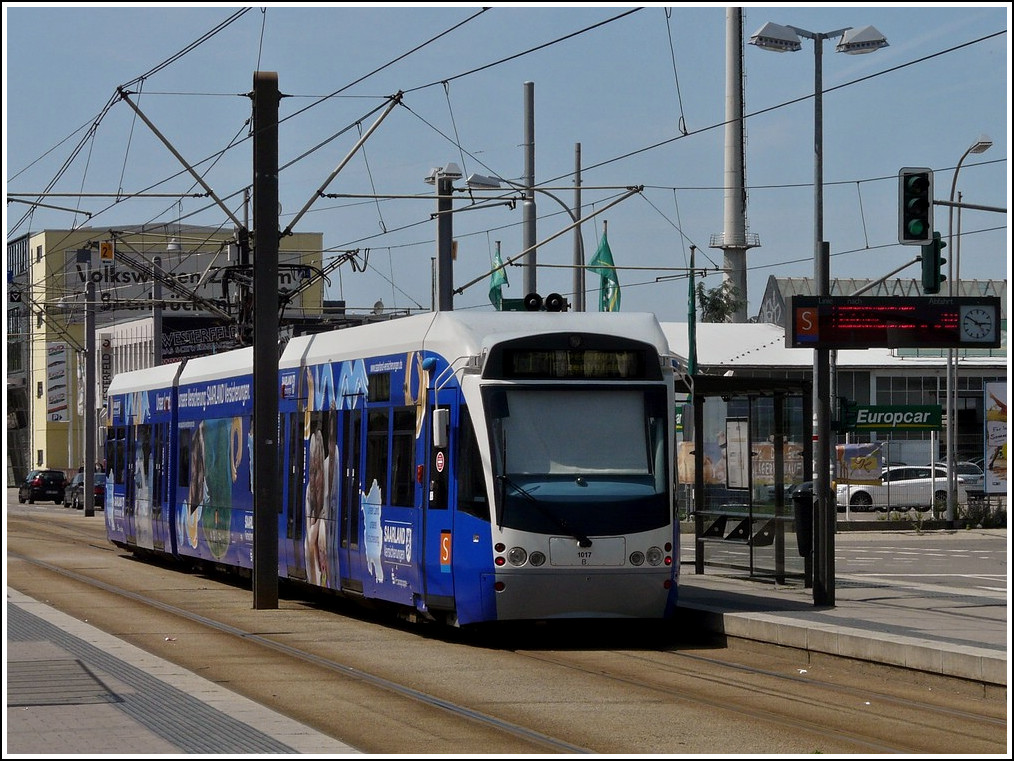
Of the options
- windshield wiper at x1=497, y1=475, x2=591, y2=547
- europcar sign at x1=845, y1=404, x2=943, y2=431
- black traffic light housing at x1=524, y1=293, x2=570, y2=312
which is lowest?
windshield wiper at x1=497, y1=475, x2=591, y2=547

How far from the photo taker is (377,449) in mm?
17766

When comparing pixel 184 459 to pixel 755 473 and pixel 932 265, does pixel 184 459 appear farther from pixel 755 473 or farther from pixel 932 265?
pixel 932 265

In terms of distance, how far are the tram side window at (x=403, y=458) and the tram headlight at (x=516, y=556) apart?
5.33ft

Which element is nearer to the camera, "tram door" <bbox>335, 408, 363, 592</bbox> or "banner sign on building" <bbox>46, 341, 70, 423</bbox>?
"tram door" <bbox>335, 408, 363, 592</bbox>

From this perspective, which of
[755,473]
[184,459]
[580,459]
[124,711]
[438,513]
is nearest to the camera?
[124,711]

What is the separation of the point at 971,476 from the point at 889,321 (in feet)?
135

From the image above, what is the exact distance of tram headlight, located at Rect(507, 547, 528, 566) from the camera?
15.2 m

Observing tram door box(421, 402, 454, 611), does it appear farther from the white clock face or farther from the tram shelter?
the white clock face

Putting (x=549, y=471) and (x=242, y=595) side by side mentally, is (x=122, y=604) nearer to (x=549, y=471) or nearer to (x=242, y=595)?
(x=242, y=595)

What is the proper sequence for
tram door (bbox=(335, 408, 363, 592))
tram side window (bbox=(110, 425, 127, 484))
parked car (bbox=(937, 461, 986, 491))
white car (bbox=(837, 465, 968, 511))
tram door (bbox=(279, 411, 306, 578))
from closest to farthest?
1. tram door (bbox=(335, 408, 363, 592))
2. tram door (bbox=(279, 411, 306, 578))
3. tram side window (bbox=(110, 425, 127, 484))
4. white car (bbox=(837, 465, 968, 511))
5. parked car (bbox=(937, 461, 986, 491))

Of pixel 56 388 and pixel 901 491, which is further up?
pixel 56 388

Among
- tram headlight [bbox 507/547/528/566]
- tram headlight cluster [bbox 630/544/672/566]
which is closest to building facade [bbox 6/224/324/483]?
tram headlight cluster [bbox 630/544/672/566]

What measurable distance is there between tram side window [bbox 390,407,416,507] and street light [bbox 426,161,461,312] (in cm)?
1281

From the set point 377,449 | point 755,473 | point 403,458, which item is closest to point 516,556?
point 403,458
